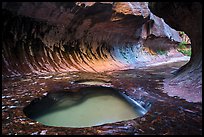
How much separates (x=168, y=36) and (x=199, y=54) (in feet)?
36.6

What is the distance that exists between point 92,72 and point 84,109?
3.95 metres

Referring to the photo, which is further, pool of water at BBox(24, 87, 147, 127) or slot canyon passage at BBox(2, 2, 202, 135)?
pool of water at BBox(24, 87, 147, 127)

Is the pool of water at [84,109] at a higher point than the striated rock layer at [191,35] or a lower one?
lower

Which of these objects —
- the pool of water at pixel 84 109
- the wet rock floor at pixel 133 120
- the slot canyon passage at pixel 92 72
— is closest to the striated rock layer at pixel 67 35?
the slot canyon passage at pixel 92 72

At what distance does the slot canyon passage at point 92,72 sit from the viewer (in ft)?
8.85

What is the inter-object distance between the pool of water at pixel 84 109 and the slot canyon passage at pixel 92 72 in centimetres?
2

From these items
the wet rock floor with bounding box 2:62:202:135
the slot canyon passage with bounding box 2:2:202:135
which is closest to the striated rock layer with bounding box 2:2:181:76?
the slot canyon passage with bounding box 2:2:202:135

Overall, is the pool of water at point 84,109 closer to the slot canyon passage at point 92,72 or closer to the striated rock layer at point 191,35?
the slot canyon passage at point 92,72

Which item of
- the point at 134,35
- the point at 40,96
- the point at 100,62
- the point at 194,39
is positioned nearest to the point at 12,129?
the point at 40,96

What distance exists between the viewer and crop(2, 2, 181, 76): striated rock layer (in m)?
6.23

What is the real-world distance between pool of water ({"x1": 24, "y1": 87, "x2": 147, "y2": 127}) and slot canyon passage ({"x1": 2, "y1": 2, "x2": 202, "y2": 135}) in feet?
0.06

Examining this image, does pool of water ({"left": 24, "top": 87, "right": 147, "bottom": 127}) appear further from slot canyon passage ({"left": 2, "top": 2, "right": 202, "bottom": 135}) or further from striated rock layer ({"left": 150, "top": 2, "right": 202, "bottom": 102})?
striated rock layer ({"left": 150, "top": 2, "right": 202, "bottom": 102})

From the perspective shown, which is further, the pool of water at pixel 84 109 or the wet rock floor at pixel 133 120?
the pool of water at pixel 84 109

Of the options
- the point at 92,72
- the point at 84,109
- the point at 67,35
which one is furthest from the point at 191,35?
the point at 67,35
